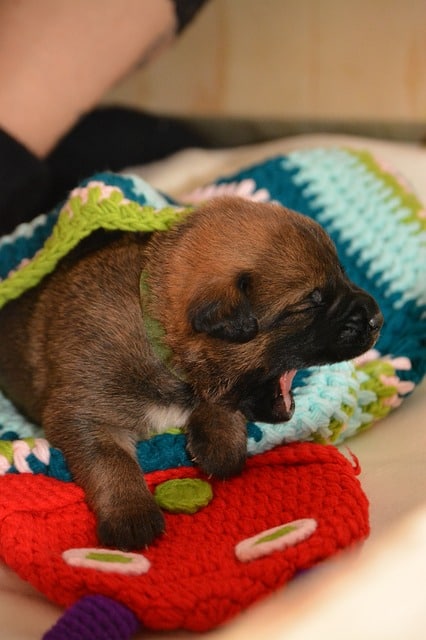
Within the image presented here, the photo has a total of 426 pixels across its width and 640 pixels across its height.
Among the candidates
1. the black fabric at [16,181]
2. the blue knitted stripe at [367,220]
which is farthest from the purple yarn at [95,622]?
the black fabric at [16,181]

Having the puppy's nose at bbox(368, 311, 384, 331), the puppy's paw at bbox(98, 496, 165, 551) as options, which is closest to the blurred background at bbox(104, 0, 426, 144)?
the puppy's nose at bbox(368, 311, 384, 331)

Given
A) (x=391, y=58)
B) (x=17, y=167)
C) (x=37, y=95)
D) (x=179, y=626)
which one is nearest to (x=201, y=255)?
(x=179, y=626)

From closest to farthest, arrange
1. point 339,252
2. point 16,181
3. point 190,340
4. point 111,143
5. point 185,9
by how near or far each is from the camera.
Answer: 1. point 190,340
2. point 339,252
3. point 16,181
4. point 185,9
5. point 111,143

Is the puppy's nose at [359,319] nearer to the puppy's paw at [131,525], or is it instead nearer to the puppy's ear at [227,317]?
the puppy's ear at [227,317]

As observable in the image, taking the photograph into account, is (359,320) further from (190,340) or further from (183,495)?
(183,495)

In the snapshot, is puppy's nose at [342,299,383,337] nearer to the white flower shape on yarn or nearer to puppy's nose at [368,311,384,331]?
puppy's nose at [368,311,384,331]

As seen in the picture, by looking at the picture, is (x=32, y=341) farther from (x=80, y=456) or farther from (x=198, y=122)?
(x=198, y=122)

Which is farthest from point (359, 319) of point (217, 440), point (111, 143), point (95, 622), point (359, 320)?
point (111, 143)
